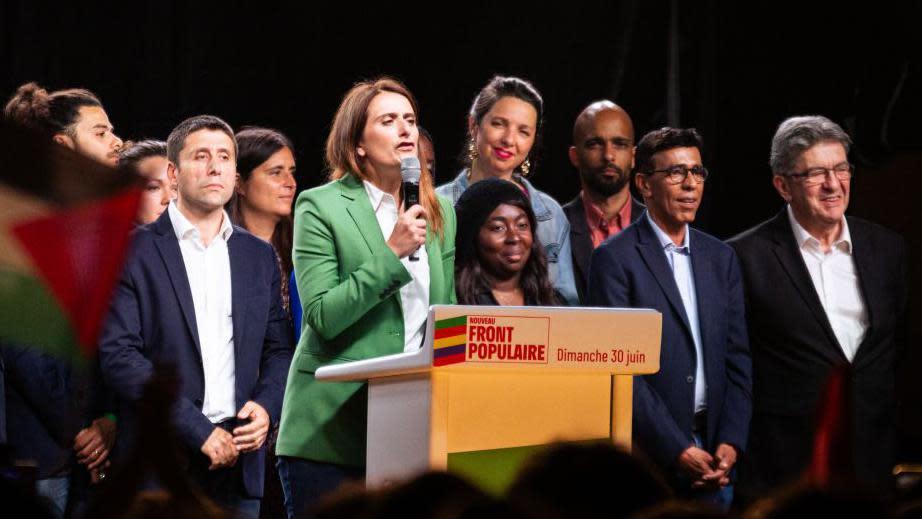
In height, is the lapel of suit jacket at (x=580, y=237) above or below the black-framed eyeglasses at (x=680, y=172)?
below

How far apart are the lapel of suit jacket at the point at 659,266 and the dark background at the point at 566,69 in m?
1.48

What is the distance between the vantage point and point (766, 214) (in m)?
5.30

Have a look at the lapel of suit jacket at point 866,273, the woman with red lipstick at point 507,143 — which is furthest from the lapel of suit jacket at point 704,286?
the lapel of suit jacket at point 866,273

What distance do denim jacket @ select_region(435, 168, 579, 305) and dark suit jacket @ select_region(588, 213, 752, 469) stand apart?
11 cm

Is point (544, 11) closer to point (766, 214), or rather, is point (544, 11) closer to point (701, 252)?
point (766, 214)

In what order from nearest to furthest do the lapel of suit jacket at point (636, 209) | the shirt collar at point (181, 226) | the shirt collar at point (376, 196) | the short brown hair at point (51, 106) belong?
the shirt collar at point (376, 196) < the shirt collar at point (181, 226) < the short brown hair at point (51, 106) < the lapel of suit jacket at point (636, 209)

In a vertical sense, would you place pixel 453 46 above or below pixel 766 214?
above

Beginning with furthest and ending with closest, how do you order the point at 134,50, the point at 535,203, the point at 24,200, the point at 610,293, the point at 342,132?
the point at 134,50 → the point at 535,203 → the point at 610,293 → the point at 342,132 → the point at 24,200

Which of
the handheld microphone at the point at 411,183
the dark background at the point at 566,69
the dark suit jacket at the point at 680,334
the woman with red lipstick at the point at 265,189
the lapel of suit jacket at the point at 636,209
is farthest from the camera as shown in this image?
the dark background at the point at 566,69

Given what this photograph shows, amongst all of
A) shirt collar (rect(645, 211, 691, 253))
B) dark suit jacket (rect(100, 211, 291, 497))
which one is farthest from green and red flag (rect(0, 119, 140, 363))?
shirt collar (rect(645, 211, 691, 253))

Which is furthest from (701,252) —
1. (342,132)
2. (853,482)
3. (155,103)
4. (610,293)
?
(853,482)

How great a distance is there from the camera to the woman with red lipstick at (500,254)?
354cm

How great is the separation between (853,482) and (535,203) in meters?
2.93

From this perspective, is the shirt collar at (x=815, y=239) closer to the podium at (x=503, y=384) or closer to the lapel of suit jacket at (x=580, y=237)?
the lapel of suit jacket at (x=580, y=237)
